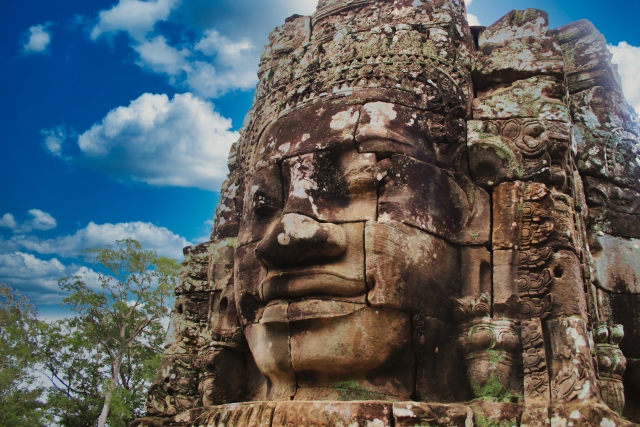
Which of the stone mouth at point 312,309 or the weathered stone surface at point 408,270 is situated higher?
the weathered stone surface at point 408,270

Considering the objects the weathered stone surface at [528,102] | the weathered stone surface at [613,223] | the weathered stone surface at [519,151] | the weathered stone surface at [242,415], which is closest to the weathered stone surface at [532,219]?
the weathered stone surface at [519,151]

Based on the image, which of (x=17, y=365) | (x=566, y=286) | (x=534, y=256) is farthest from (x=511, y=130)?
(x=17, y=365)

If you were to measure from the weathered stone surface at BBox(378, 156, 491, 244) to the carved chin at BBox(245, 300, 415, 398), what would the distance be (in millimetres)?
675

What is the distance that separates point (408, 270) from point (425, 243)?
0.85 feet

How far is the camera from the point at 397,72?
4719mm

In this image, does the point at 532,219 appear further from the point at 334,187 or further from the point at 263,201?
Result: the point at 263,201

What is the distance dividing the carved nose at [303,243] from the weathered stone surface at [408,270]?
21 centimetres

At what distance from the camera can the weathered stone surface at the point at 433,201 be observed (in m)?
4.17

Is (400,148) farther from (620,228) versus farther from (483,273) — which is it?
(620,228)

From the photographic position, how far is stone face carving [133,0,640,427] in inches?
152

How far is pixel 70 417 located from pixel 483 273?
2002cm

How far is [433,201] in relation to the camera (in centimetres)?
430

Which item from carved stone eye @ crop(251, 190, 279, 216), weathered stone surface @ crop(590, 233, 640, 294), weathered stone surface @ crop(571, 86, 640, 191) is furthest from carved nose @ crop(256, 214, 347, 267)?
weathered stone surface @ crop(571, 86, 640, 191)

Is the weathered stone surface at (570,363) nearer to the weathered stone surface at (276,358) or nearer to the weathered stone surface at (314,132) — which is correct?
the weathered stone surface at (276,358)
